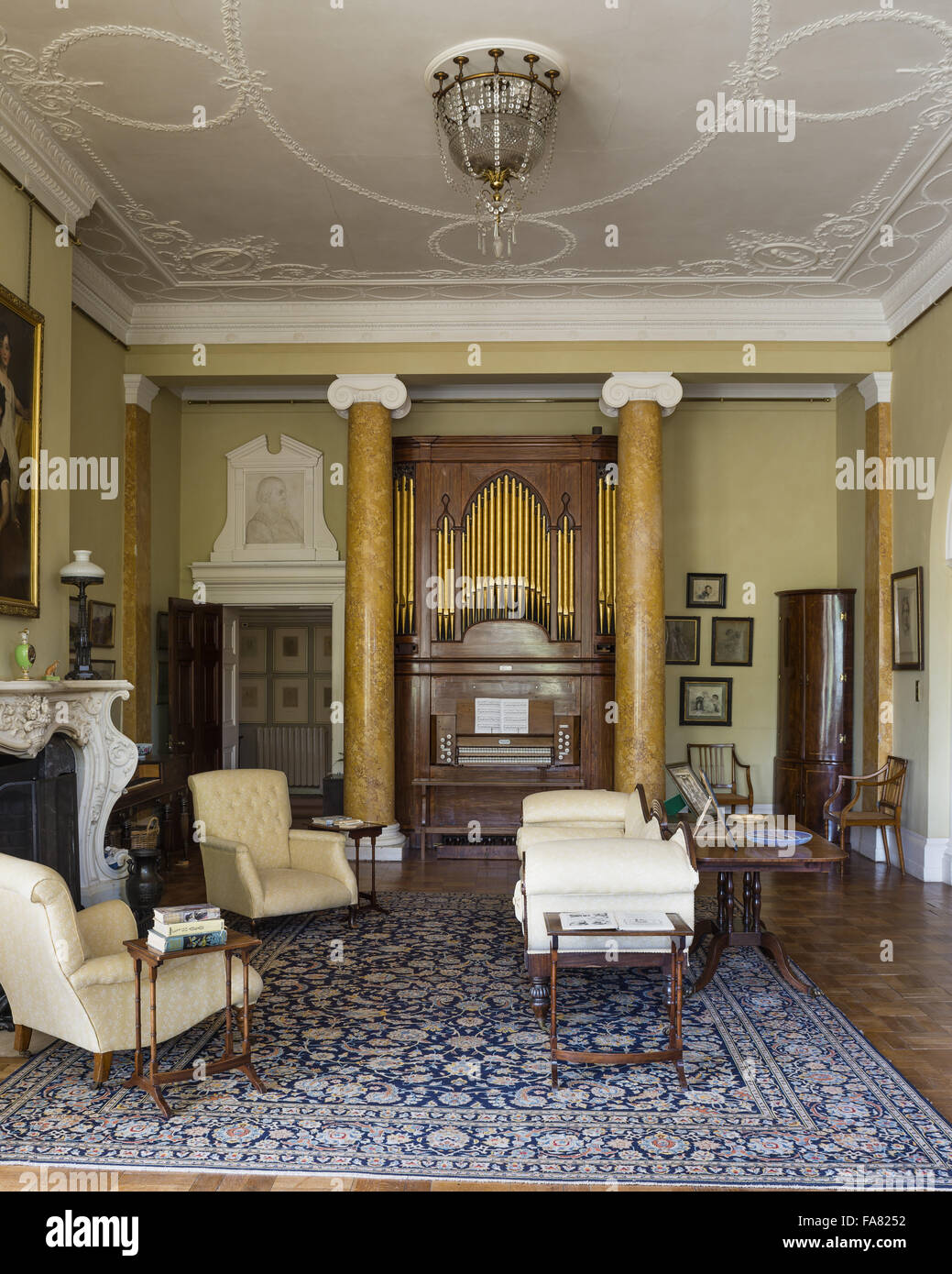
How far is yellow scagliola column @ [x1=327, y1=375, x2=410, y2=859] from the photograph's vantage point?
8602mm

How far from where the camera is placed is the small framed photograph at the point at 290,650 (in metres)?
13.6

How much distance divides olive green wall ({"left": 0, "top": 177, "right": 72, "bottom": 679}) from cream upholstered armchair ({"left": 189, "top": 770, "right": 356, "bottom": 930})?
4.07ft

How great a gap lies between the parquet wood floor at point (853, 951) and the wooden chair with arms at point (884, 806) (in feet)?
1.00

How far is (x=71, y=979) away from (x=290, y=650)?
32.7 ft

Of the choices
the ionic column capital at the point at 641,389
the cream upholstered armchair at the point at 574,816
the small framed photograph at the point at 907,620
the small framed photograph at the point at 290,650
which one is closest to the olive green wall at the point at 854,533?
the small framed photograph at the point at 907,620

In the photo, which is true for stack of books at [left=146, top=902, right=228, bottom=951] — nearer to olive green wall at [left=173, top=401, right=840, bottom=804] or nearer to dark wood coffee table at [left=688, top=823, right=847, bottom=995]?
dark wood coffee table at [left=688, top=823, right=847, bottom=995]

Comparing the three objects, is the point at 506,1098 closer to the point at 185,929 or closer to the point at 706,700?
the point at 185,929

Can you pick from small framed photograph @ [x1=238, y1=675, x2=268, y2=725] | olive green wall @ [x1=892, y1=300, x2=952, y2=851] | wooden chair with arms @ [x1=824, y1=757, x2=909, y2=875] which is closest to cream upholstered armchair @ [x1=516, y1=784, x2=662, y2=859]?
wooden chair with arms @ [x1=824, y1=757, x2=909, y2=875]

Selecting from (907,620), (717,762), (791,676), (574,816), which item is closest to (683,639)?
(791,676)

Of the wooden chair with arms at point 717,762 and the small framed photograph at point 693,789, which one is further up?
the small framed photograph at point 693,789

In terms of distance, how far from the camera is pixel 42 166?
5812 millimetres

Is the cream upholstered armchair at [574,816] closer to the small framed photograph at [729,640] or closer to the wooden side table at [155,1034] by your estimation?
A: the wooden side table at [155,1034]

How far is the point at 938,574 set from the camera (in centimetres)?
757
